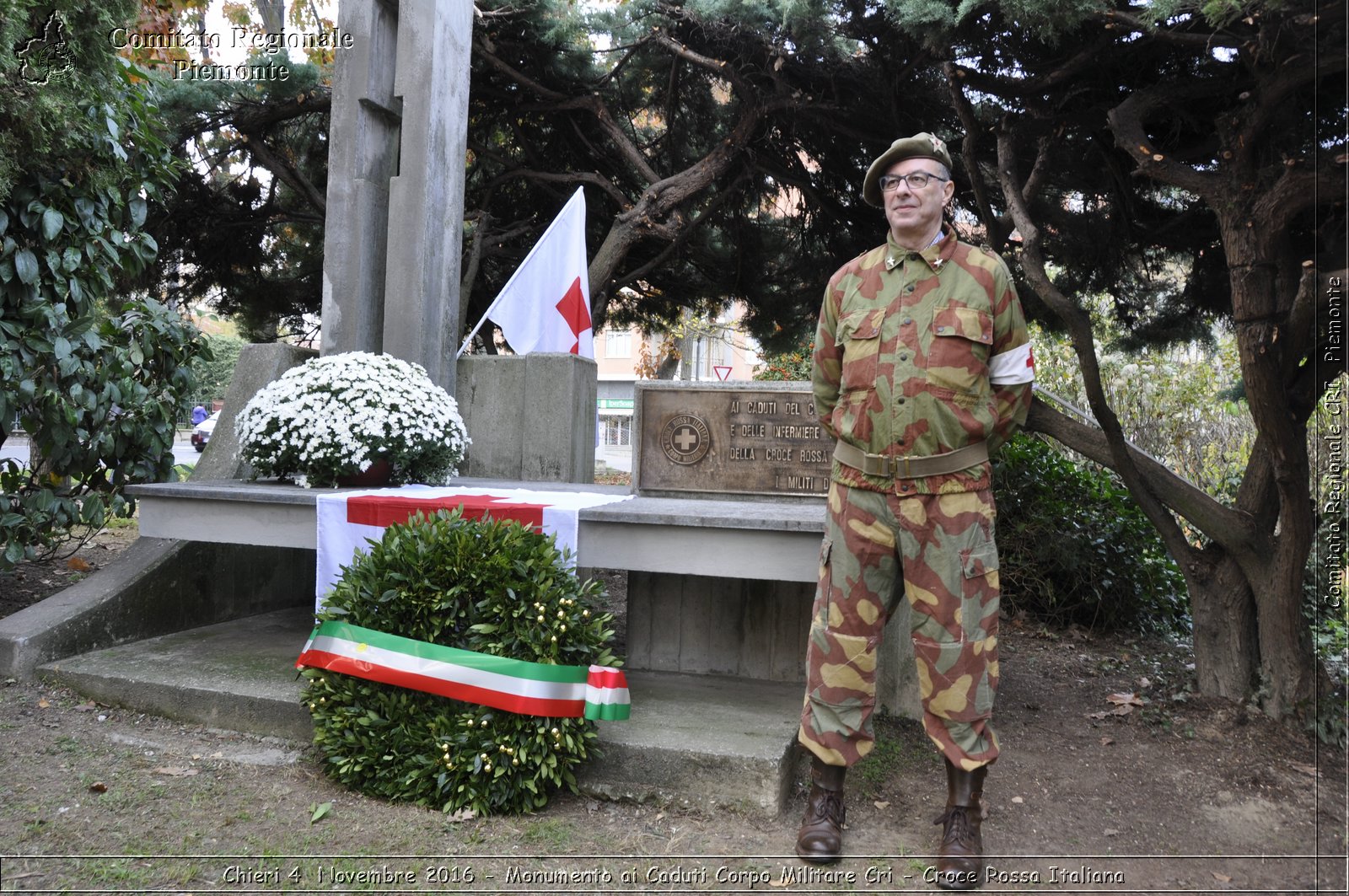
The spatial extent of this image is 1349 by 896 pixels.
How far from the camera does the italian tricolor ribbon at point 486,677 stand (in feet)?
10.6

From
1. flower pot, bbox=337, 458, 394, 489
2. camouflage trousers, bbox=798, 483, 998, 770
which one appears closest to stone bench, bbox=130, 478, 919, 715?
flower pot, bbox=337, 458, 394, 489

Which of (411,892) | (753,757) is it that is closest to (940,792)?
(753,757)

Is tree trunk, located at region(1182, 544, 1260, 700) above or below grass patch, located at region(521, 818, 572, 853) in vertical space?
above

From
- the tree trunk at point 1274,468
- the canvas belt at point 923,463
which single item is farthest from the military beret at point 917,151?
the tree trunk at point 1274,468

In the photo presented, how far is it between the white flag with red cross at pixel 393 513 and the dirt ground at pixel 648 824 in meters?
0.80

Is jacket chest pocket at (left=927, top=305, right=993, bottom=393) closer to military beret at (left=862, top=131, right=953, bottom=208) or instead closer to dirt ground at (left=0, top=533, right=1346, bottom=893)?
military beret at (left=862, top=131, right=953, bottom=208)

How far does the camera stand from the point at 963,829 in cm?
300

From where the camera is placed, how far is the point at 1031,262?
14.7ft

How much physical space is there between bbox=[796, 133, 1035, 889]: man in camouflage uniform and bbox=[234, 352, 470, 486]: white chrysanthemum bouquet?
2.42 metres

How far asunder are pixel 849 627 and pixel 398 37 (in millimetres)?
4877

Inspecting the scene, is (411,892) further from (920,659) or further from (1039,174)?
(1039,174)

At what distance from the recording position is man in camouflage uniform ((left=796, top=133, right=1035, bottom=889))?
295 cm

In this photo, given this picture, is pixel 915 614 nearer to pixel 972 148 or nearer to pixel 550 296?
pixel 972 148

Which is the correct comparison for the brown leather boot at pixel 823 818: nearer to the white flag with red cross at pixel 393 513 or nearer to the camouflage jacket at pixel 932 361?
the camouflage jacket at pixel 932 361
